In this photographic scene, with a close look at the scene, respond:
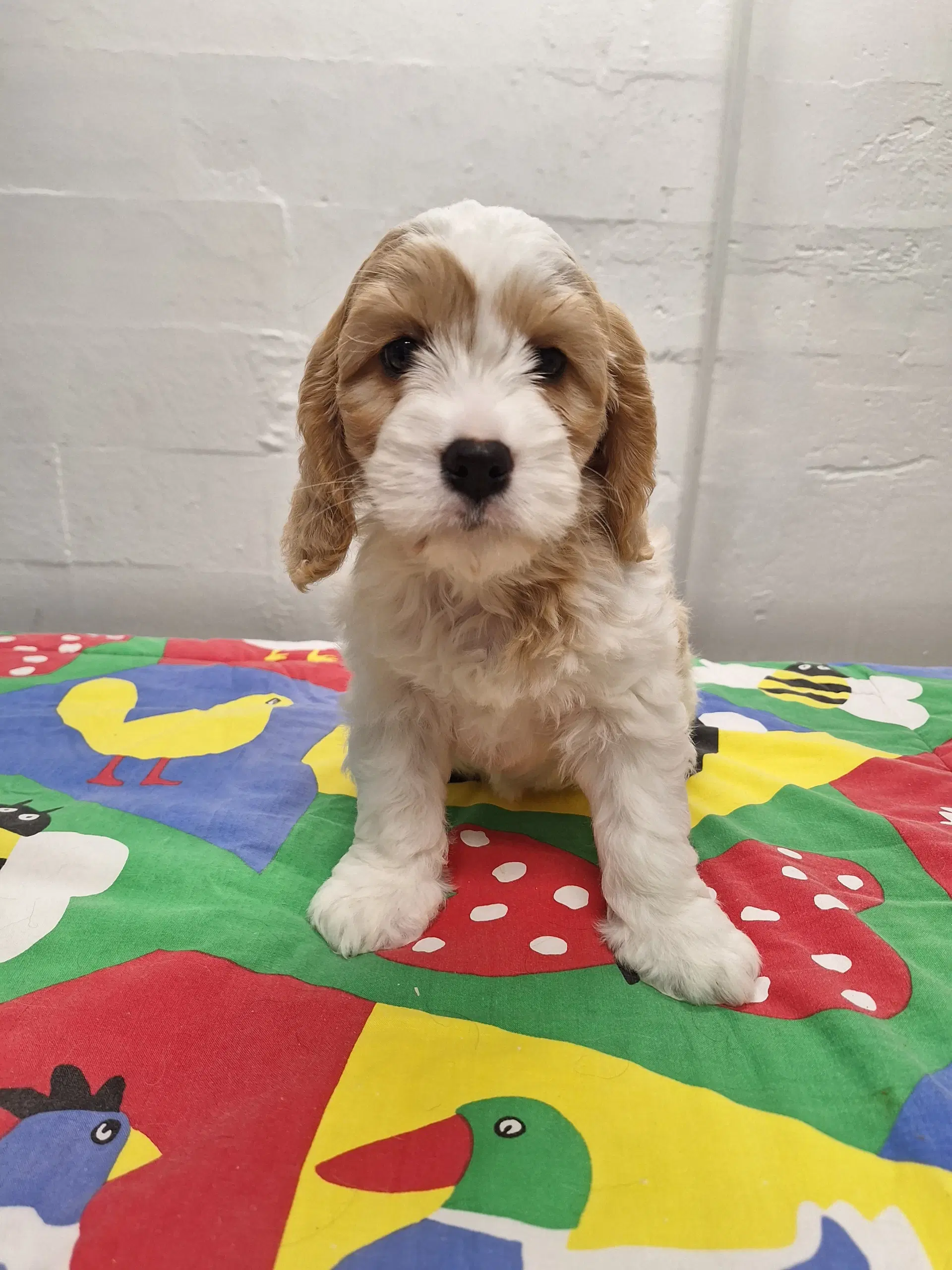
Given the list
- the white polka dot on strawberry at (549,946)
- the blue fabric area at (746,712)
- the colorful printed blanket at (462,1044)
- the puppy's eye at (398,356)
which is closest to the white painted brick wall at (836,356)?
the blue fabric area at (746,712)

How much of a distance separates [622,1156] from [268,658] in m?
2.17

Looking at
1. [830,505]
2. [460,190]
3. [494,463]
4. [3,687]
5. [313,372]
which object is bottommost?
[3,687]

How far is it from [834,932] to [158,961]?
1.21 metres

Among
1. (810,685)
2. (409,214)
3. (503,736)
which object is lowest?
(810,685)

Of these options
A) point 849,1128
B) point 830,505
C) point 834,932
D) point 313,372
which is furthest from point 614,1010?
point 830,505

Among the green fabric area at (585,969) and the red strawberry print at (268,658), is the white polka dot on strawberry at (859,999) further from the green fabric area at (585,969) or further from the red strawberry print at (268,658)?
the red strawberry print at (268,658)

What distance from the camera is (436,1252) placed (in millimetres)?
865

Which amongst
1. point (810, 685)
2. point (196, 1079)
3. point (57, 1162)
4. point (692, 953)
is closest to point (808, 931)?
point (692, 953)

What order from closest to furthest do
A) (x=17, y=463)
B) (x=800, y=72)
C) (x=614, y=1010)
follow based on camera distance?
1. (x=614, y=1010)
2. (x=800, y=72)
3. (x=17, y=463)

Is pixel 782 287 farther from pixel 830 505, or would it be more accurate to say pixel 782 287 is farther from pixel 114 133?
pixel 114 133

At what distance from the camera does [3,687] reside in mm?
2453

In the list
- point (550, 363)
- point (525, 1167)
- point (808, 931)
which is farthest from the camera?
point (808, 931)

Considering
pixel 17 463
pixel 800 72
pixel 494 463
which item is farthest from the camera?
pixel 17 463

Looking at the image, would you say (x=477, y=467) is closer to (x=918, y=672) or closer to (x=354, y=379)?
(x=354, y=379)
